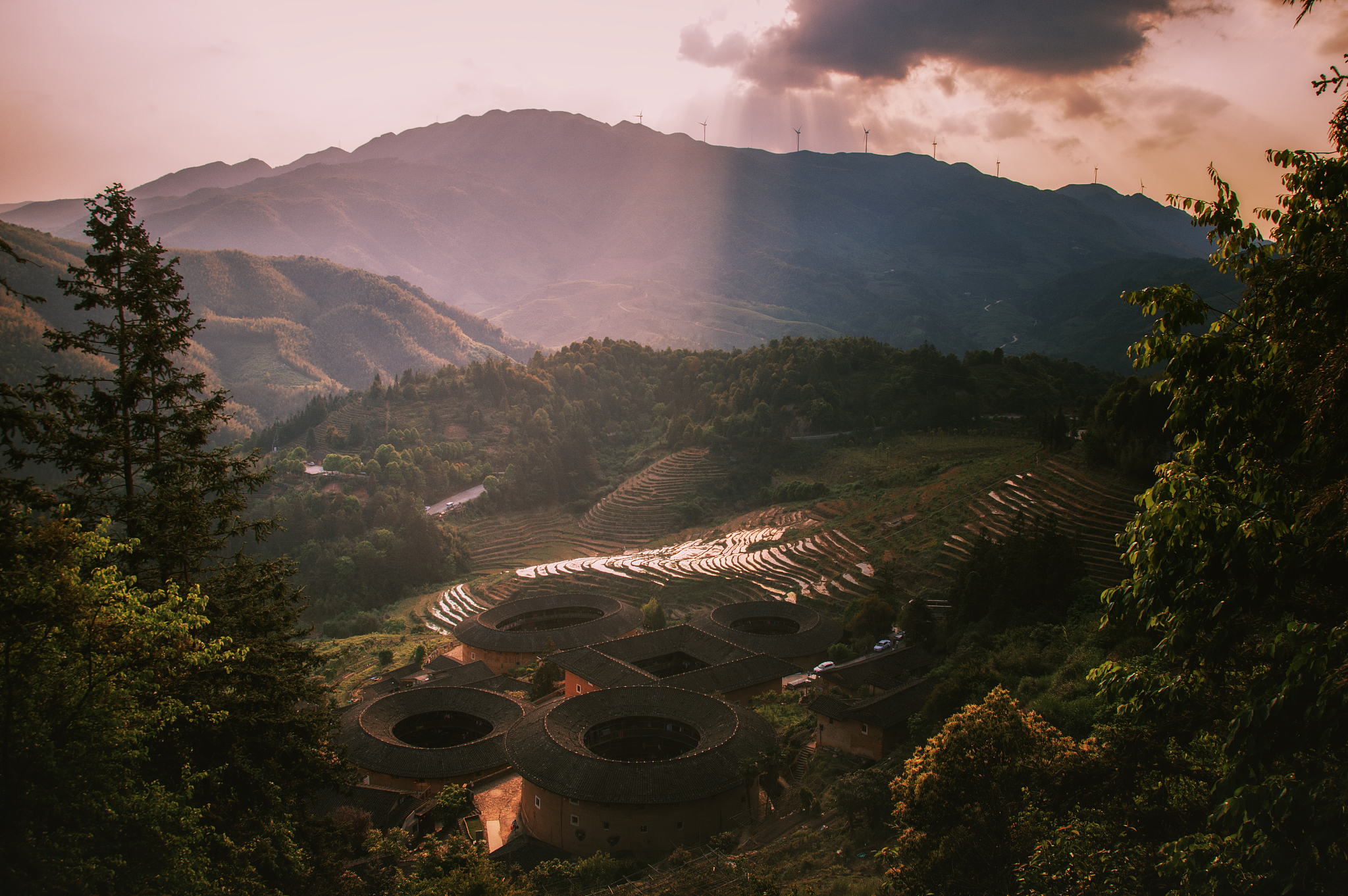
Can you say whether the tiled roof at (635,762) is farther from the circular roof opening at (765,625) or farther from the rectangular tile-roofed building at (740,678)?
the circular roof opening at (765,625)

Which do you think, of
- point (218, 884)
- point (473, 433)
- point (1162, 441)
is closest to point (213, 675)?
point (218, 884)

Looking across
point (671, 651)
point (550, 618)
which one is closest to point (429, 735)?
point (671, 651)

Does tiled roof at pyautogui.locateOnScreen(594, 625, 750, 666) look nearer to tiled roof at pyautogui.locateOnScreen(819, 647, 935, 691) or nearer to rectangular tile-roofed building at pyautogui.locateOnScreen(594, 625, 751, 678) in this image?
rectangular tile-roofed building at pyautogui.locateOnScreen(594, 625, 751, 678)

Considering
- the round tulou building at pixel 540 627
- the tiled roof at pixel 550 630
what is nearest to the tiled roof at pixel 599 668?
the round tulou building at pixel 540 627

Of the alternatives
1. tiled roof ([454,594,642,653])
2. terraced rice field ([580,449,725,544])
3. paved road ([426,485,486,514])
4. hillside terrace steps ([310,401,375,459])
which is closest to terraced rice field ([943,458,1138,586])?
tiled roof ([454,594,642,653])

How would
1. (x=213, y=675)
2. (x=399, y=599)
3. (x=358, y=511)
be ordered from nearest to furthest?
(x=213, y=675), (x=399, y=599), (x=358, y=511)

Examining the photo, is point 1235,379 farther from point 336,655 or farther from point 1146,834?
point 336,655

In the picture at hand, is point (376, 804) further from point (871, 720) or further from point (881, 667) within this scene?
point (881, 667)
